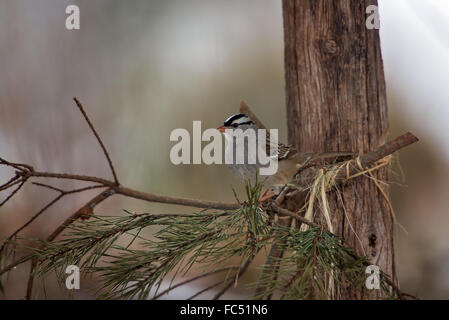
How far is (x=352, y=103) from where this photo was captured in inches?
43.8

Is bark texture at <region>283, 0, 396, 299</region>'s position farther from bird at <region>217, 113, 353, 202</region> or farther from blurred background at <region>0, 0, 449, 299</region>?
blurred background at <region>0, 0, 449, 299</region>

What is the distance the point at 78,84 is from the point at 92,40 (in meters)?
0.21

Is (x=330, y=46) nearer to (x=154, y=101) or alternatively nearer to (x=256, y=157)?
(x=256, y=157)

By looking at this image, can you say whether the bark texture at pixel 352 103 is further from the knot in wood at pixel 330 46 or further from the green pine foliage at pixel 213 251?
the green pine foliage at pixel 213 251

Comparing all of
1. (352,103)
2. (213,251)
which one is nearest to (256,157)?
(352,103)

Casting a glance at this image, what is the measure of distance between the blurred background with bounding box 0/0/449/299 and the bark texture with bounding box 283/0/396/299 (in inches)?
23.9

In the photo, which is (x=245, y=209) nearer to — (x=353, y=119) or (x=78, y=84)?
(x=353, y=119)

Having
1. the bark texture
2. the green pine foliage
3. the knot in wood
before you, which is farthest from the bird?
the green pine foliage

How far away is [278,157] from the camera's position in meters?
1.35

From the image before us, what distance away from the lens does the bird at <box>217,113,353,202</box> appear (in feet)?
4.17

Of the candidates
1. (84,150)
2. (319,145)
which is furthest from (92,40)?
(319,145)

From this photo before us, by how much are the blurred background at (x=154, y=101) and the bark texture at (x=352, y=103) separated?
1.99 feet

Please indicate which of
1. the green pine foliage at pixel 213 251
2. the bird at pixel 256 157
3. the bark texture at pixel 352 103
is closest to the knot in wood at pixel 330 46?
the bark texture at pixel 352 103

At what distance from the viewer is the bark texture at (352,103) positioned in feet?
3.63
